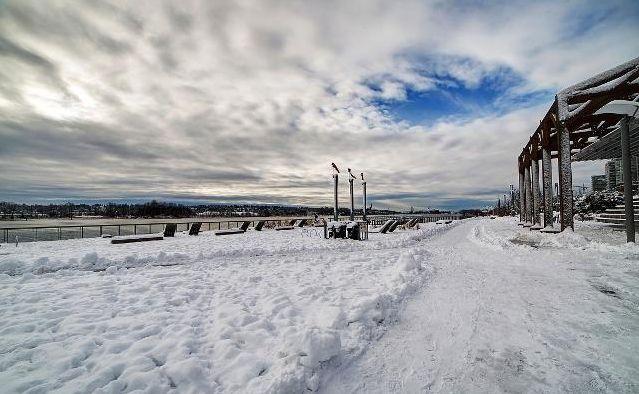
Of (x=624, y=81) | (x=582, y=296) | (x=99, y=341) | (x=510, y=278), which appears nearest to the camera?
(x=99, y=341)

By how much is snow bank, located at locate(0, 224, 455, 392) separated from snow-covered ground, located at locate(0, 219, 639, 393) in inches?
0.9

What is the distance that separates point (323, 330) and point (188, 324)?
2178mm

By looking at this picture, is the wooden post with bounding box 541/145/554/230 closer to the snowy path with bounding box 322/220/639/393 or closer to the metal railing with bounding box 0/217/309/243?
the snowy path with bounding box 322/220/639/393

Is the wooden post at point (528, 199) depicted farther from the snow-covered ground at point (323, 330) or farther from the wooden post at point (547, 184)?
the snow-covered ground at point (323, 330)

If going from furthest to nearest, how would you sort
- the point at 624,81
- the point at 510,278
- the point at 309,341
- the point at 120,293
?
the point at 624,81 → the point at 510,278 → the point at 120,293 → the point at 309,341

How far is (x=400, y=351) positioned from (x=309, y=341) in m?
1.19

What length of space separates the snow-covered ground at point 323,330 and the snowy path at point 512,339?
0.02m

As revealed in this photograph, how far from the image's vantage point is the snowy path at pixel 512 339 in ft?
10.5

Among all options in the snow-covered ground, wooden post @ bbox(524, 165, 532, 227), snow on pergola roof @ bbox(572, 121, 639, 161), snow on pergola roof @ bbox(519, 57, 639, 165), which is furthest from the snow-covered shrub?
the snow-covered ground

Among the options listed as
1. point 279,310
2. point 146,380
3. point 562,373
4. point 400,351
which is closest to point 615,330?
point 562,373

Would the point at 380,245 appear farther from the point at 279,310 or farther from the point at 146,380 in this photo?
the point at 146,380

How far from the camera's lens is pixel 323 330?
428cm

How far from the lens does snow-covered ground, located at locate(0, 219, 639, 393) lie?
3283 millimetres

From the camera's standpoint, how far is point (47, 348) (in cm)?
394
